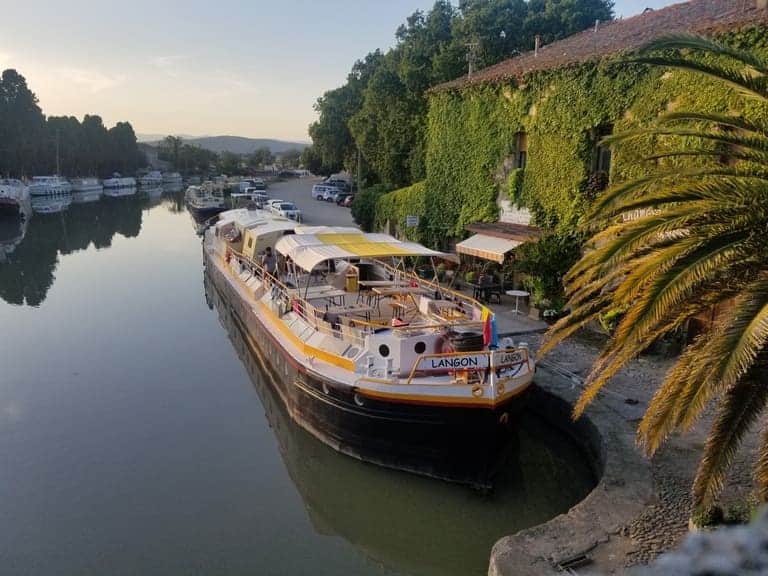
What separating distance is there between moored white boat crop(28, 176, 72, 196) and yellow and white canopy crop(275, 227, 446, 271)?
231 ft

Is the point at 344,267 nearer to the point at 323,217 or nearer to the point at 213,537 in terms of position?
the point at 213,537

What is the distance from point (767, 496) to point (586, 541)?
241 cm

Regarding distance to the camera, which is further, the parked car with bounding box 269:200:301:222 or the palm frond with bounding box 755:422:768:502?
the parked car with bounding box 269:200:301:222

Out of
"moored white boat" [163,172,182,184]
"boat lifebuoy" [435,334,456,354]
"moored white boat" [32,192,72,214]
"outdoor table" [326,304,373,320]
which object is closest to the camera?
"boat lifebuoy" [435,334,456,354]

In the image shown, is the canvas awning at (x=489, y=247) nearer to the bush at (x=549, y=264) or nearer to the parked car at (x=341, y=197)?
the bush at (x=549, y=264)

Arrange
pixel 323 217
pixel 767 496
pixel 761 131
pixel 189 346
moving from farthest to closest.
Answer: pixel 323 217 < pixel 189 346 < pixel 761 131 < pixel 767 496

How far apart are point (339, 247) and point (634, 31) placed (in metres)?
12.1

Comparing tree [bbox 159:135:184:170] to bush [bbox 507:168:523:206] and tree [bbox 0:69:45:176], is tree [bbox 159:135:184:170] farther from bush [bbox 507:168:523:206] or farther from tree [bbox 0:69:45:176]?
bush [bbox 507:168:523:206]

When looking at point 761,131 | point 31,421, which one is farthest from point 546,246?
point 31,421

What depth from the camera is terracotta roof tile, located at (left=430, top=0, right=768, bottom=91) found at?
14242mm

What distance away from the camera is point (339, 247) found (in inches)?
539

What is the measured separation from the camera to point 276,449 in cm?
1228

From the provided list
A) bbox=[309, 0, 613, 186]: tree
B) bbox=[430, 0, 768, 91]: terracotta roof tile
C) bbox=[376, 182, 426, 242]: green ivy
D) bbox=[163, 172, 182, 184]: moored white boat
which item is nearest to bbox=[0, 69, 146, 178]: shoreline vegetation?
bbox=[163, 172, 182, 184]: moored white boat

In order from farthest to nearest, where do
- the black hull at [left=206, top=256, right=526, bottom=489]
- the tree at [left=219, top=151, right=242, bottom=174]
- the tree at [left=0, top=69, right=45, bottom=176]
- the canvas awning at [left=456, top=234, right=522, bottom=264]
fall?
1. the tree at [left=219, top=151, right=242, bottom=174]
2. the tree at [left=0, top=69, right=45, bottom=176]
3. the canvas awning at [left=456, top=234, right=522, bottom=264]
4. the black hull at [left=206, top=256, right=526, bottom=489]
